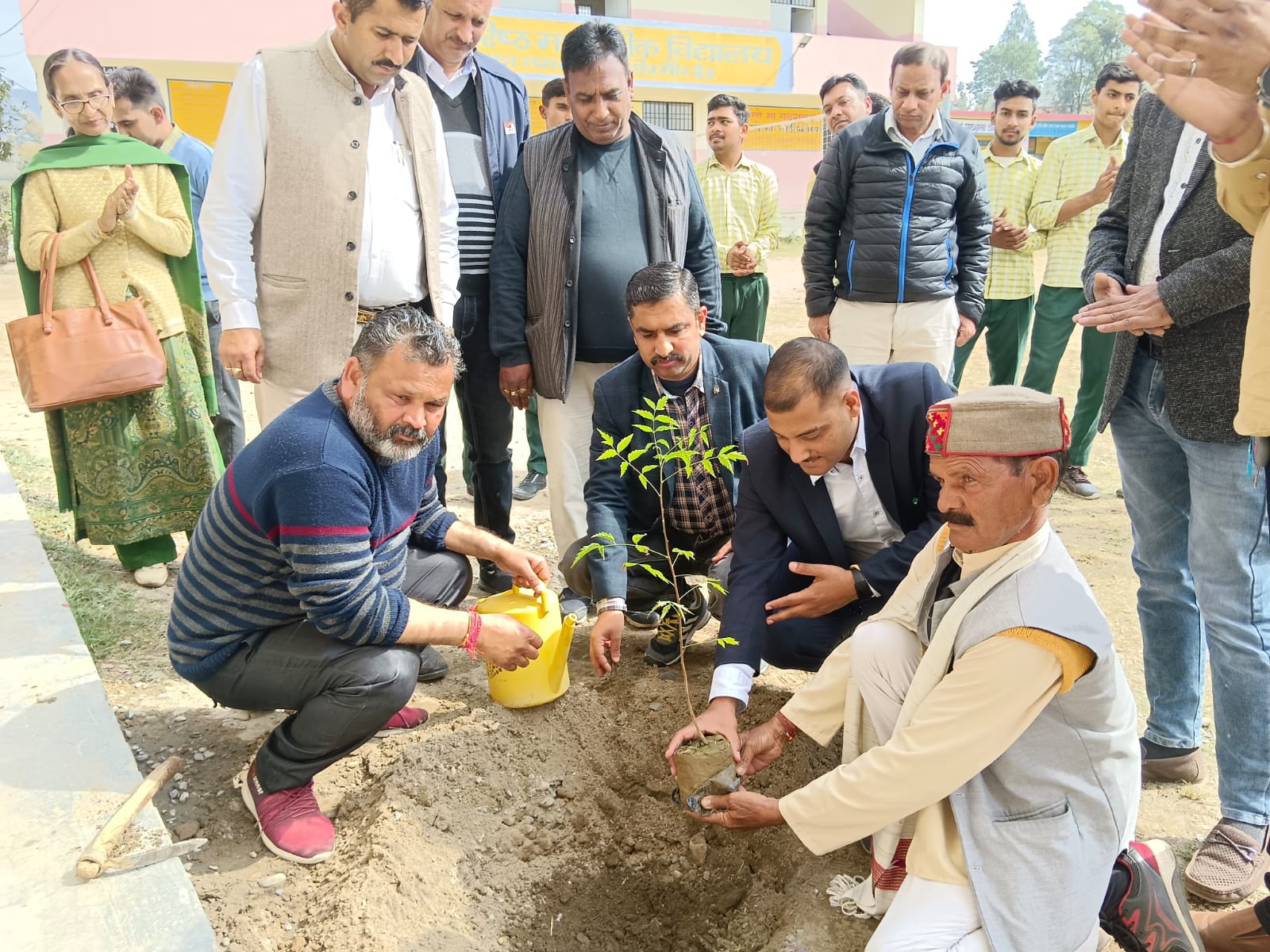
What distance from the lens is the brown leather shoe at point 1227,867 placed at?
7.96 ft

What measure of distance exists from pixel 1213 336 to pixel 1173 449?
0.36 metres

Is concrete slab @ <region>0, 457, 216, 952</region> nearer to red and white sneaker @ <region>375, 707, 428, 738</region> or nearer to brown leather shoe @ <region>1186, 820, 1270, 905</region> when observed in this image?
red and white sneaker @ <region>375, 707, 428, 738</region>

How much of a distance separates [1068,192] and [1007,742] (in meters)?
4.84

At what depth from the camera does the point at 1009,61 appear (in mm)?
71125

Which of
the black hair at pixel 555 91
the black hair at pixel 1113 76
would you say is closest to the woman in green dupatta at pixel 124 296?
the black hair at pixel 555 91

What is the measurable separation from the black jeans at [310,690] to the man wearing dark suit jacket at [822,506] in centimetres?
91

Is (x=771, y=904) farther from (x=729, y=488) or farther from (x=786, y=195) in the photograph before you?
(x=786, y=195)

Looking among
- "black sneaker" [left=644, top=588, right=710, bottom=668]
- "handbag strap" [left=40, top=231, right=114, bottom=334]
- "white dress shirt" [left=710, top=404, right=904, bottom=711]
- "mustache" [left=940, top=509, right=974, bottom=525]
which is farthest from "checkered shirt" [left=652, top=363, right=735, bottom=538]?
"handbag strap" [left=40, top=231, right=114, bottom=334]

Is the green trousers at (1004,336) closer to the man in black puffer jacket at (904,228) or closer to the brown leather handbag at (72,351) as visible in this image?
the man in black puffer jacket at (904,228)

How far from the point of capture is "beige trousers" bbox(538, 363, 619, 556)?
390cm

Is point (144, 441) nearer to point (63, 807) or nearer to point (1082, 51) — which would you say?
point (63, 807)

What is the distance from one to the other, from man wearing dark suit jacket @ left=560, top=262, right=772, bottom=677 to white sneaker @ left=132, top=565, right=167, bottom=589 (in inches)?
77.4

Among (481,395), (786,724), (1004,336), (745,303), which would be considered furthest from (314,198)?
(1004,336)

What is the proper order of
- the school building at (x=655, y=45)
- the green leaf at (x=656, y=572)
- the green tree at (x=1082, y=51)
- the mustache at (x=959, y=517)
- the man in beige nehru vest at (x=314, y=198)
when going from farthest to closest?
the green tree at (x=1082, y=51) → the school building at (x=655, y=45) → the man in beige nehru vest at (x=314, y=198) → the green leaf at (x=656, y=572) → the mustache at (x=959, y=517)
